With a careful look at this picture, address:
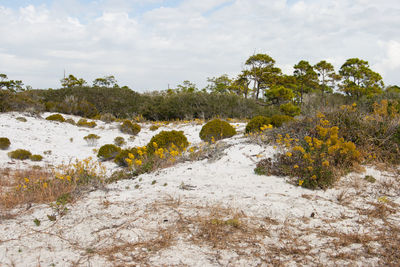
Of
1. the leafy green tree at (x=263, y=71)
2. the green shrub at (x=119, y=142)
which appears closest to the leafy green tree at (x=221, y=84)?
the leafy green tree at (x=263, y=71)

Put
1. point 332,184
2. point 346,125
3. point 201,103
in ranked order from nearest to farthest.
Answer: point 332,184
point 346,125
point 201,103

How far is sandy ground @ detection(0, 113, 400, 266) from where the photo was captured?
2.56 meters

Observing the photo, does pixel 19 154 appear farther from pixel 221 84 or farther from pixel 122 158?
pixel 221 84

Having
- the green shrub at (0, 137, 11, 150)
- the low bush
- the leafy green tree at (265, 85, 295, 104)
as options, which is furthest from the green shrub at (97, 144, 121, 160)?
the leafy green tree at (265, 85, 295, 104)

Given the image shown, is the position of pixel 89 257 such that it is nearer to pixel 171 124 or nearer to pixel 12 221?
Result: pixel 12 221

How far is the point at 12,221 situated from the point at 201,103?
1317 cm

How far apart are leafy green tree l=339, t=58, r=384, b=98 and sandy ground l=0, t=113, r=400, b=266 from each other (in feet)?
83.3

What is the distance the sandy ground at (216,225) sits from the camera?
256 cm

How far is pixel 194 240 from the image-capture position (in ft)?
9.31

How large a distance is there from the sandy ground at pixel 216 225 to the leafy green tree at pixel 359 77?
25.4 meters

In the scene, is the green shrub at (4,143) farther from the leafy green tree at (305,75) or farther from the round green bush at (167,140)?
the leafy green tree at (305,75)

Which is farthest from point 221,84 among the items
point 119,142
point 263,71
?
point 119,142

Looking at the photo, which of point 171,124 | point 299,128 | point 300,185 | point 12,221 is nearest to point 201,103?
point 171,124

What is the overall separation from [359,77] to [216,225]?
95.0ft
